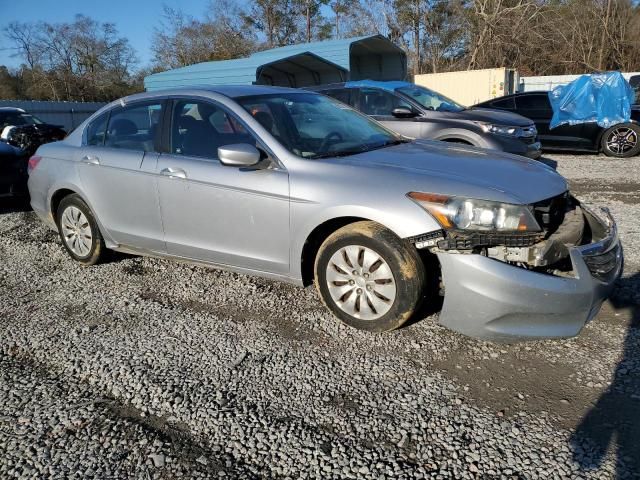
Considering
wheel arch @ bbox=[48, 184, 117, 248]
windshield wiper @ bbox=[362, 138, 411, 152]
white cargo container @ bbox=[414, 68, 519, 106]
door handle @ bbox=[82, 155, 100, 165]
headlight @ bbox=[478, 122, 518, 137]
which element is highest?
white cargo container @ bbox=[414, 68, 519, 106]

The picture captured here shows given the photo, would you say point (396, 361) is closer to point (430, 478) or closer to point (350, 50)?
point (430, 478)

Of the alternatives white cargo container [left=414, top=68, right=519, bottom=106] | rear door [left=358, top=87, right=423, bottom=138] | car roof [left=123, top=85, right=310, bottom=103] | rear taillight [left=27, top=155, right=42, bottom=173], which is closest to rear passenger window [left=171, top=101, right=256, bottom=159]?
car roof [left=123, top=85, right=310, bottom=103]

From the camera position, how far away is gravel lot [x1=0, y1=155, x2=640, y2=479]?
2.22 m

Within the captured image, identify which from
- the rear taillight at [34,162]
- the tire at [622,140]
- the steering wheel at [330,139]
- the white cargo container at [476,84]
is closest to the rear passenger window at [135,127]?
the rear taillight at [34,162]

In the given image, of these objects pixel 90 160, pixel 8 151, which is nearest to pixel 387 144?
pixel 90 160

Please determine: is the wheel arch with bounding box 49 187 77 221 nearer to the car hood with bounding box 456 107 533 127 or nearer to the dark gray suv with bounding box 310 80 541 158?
the dark gray suv with bounding box 310 80 541 158

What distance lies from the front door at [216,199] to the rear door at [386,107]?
16.5 feet

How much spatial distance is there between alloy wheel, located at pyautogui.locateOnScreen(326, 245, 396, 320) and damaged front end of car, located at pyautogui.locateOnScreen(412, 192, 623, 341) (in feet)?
1.02

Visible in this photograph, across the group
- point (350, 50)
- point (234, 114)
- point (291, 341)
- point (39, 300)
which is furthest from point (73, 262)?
point (350, 50)

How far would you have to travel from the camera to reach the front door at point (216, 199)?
11.4 feet

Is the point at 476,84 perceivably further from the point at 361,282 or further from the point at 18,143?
the point at 361,282

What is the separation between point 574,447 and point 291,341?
1.72 metres

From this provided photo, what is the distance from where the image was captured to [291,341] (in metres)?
3.31

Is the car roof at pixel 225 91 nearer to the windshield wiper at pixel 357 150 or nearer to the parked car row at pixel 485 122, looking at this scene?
the windshield wiper at pixel 357 150
